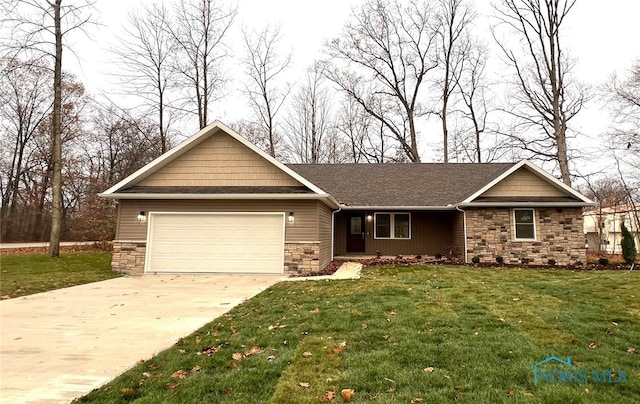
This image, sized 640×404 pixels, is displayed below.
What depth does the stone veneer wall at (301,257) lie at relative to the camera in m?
10.8

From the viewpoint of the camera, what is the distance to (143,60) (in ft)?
66.7

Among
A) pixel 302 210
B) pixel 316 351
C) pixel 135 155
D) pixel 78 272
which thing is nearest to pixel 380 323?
pixel 316 351

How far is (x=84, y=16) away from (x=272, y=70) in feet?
35.6

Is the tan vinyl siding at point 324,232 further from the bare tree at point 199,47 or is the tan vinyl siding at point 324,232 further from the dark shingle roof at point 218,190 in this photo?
the bare tree at point 199,47

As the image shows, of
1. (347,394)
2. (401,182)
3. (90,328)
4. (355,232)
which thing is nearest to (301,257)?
(355,232)

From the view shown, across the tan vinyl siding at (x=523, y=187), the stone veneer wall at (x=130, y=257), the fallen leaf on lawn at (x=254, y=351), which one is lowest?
the fallen leaf on lawn at (x=254, y=351)

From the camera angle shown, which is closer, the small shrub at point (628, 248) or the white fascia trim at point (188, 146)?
the white fascia trim at point (188, 146)

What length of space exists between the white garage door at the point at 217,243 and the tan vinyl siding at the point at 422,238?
496 cm

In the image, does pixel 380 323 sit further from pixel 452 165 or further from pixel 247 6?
pixel 247 6

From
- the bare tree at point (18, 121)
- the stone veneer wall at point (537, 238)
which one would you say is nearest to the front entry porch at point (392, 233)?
the stone veneer wall at point (537, 238)

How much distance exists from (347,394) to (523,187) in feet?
41.3

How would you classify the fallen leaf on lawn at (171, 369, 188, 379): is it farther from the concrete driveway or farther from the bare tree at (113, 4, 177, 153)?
the bare tree at (113, 4, 177, 153)

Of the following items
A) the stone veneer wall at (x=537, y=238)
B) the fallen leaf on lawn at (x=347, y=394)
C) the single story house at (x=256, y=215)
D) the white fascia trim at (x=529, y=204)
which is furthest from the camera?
the stone veneer wall at (x=537, y=238)

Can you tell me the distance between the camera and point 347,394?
109 inches
